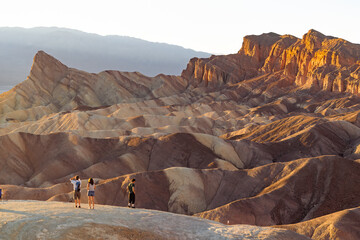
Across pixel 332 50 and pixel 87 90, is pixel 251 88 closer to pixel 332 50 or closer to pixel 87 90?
pixel 332 50

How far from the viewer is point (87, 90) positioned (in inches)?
5172

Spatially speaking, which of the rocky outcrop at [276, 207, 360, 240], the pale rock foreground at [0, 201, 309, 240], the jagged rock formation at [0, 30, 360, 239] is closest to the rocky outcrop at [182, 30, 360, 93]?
the jagged rock formation at [0, 30, 360, 239]

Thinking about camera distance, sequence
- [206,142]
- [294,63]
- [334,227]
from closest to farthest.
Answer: [334,227] < [206,142] < [294,63]

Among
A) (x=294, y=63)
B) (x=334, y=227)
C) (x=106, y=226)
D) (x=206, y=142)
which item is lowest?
(x=206, y=142)

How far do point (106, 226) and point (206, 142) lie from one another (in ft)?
149

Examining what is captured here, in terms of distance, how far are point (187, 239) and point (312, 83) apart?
12095 centimetres

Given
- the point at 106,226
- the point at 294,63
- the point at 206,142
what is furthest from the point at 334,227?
the point at 294,63

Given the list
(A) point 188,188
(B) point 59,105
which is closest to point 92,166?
(A) point 188,188

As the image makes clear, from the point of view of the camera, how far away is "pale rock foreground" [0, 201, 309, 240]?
16422 mm

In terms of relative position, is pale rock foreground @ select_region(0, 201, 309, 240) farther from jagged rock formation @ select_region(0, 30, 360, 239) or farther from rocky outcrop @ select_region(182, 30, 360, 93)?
rocky outcrop @ select_region(182, 30, 360, 93)

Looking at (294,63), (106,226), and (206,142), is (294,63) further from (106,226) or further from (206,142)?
(106,226)

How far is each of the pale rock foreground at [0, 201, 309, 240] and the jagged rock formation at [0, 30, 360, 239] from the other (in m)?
13.8

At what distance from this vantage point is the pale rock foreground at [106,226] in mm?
16422

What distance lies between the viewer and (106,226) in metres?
17.4
